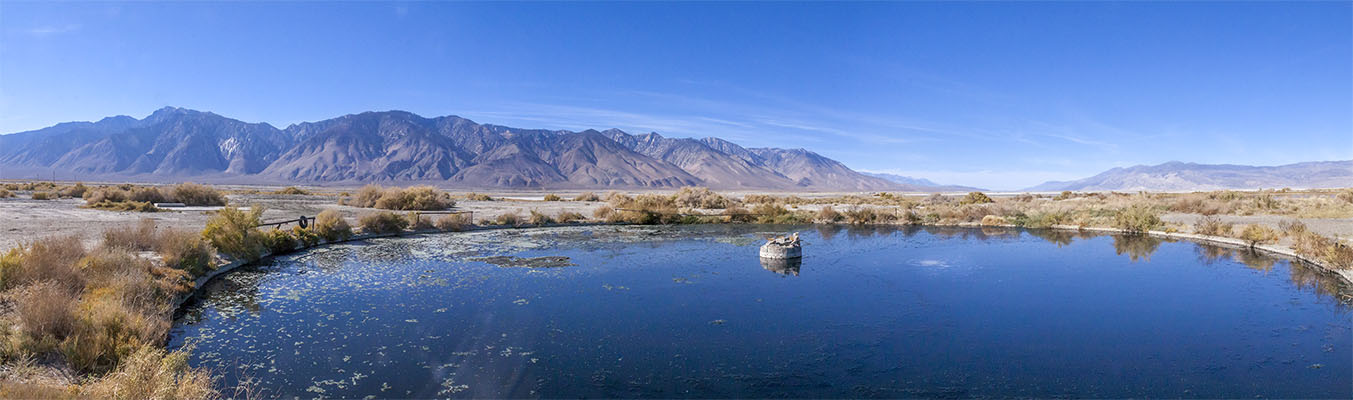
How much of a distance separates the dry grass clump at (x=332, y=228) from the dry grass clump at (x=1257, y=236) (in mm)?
31773

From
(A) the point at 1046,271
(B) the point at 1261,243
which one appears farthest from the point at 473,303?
(B) the point at 1261,243

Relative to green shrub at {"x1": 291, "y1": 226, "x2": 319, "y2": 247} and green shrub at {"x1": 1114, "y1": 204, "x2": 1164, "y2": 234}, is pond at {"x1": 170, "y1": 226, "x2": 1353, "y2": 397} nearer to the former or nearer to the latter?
green shrub at {"x1": 291, "y1": 226, "x2": 319, "y2": 247}

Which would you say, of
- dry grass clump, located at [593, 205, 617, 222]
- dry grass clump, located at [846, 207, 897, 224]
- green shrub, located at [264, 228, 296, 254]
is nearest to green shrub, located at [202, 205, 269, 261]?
green shrub, located at [264, 228, 296, 254]

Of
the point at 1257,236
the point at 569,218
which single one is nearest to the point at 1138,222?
the point at 1257,236

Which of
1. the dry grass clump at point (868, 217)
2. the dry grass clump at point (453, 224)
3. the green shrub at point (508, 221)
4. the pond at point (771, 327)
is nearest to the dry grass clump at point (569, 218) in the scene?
the green shrub at point (508, 221)

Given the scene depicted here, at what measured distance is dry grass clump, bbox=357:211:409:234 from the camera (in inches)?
955

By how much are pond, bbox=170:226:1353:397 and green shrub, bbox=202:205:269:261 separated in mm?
750

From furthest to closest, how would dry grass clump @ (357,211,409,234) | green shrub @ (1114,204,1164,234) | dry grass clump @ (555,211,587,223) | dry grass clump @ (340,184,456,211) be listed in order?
1. dry grass clump @ (340,184,456,211)
2. dry grass clump @ (555,211,587,223)
3. green shrub @ (1114,204,1164,234)
4. dry grass clump @ (357,211,409,234)

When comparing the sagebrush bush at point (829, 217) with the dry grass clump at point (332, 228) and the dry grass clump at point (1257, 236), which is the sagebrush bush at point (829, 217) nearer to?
the dry grass clump at point (1257, 236)

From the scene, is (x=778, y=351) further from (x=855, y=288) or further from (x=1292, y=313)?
(x=1292, y=313)

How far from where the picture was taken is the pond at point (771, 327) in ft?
24.1

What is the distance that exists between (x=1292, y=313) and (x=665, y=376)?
1189 centimetres

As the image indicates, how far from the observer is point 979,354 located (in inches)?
337

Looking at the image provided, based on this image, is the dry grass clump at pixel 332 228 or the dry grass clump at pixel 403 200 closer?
the dry grass clump at pixel 332 228
